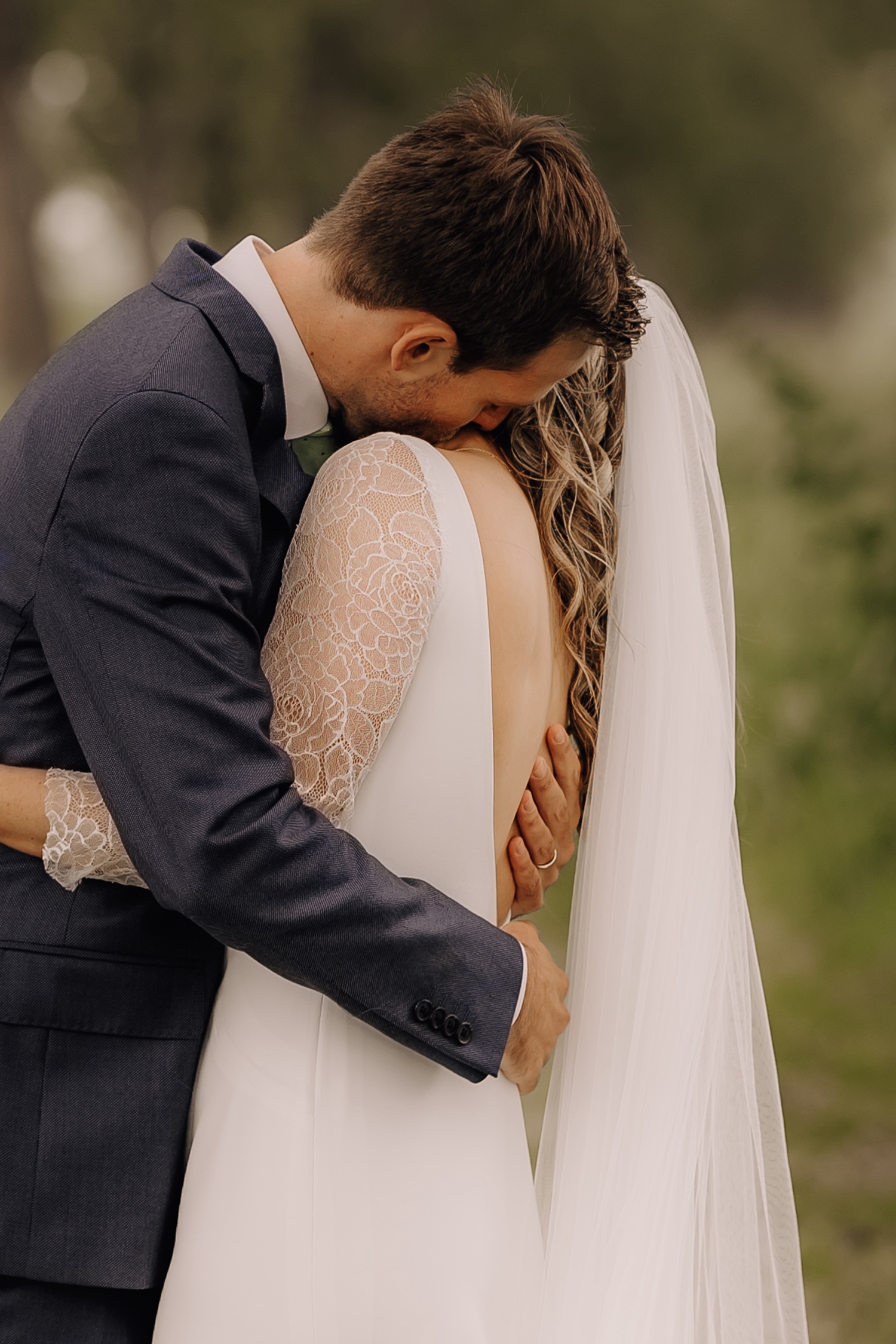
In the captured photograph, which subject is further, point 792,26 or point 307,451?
point 792,26

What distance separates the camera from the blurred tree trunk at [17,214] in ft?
9.68

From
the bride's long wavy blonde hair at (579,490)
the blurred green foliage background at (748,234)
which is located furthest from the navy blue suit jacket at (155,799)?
the blurred green foliage background at (748,234)

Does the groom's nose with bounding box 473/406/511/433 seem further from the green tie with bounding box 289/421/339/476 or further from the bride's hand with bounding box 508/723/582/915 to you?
the bride's hand with bounding box 508/723/582/915

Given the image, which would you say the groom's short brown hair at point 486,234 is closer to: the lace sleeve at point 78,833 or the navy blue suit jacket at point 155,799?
the navy blue suit jacket at point 155,799

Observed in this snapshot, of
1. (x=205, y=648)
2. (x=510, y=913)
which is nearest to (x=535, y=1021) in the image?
(x=510, y=913)

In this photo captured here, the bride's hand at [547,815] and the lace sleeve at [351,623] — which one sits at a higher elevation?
the lace sleeve at [351,623]

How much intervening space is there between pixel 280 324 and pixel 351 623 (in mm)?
266

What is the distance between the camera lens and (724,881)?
118cm

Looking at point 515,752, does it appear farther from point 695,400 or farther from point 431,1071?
point 695,400

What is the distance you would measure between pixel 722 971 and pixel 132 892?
55 cm

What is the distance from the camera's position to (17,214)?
3.00m

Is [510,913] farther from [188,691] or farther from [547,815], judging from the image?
[188,691]

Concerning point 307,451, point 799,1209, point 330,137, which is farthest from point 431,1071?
point 330,137

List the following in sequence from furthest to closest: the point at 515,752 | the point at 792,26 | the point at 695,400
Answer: the point at 792,26
the point at 695,400
the point at 515,752
